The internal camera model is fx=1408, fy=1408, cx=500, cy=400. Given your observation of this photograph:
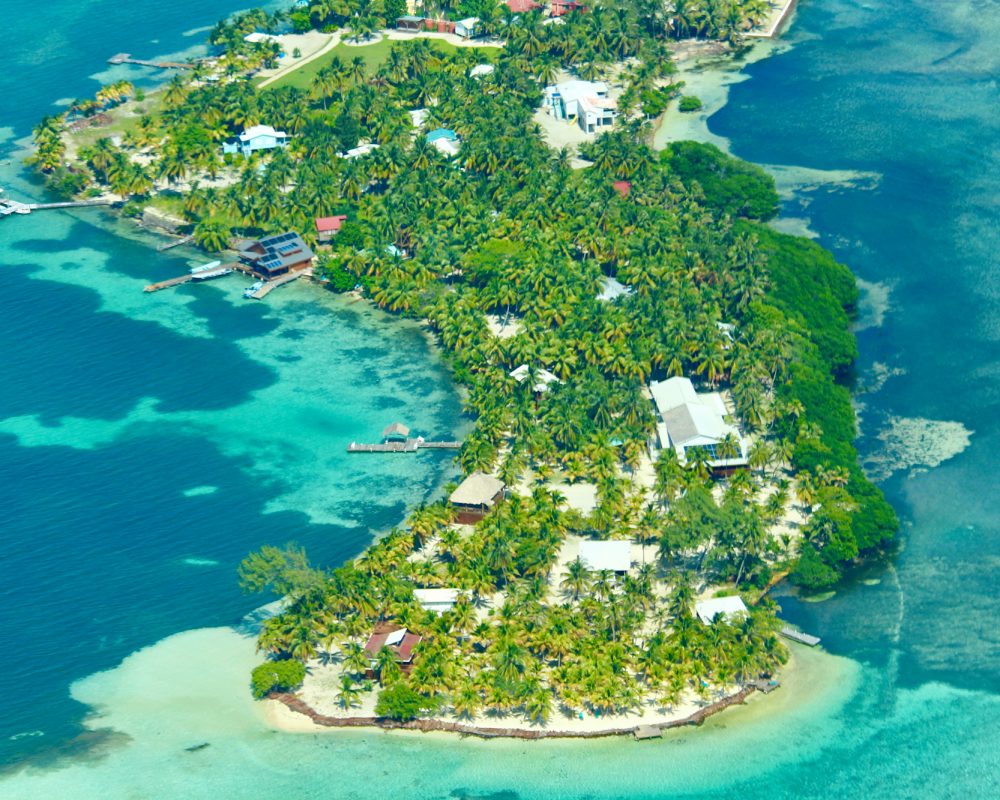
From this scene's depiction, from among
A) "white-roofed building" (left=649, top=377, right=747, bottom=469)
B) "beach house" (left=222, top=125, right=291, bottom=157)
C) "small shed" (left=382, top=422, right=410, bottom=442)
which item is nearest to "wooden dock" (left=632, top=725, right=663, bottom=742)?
"white-roofed building" (left=649, top=377, right=747, bottom=469)

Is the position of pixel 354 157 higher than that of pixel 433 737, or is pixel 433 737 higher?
pixel 354 157

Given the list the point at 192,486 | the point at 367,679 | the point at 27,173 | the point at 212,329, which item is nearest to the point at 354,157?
the point at 212,329

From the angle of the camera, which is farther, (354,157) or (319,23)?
(319,23)

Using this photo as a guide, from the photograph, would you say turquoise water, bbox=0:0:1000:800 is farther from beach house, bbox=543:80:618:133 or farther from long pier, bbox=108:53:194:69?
long pier, bbox=108:53:194:69

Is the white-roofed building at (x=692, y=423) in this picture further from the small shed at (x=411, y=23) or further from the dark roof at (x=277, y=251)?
the small shed at (x=411, y=23)

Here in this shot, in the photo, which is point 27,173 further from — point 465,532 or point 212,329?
point 465,532

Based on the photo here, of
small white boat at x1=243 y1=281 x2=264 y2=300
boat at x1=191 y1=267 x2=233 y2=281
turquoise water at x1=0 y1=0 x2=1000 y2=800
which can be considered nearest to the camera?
turquoise water at x1=0 y1=0 x2=1000 y2=800

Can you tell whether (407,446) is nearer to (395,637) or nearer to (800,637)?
(395,637)
